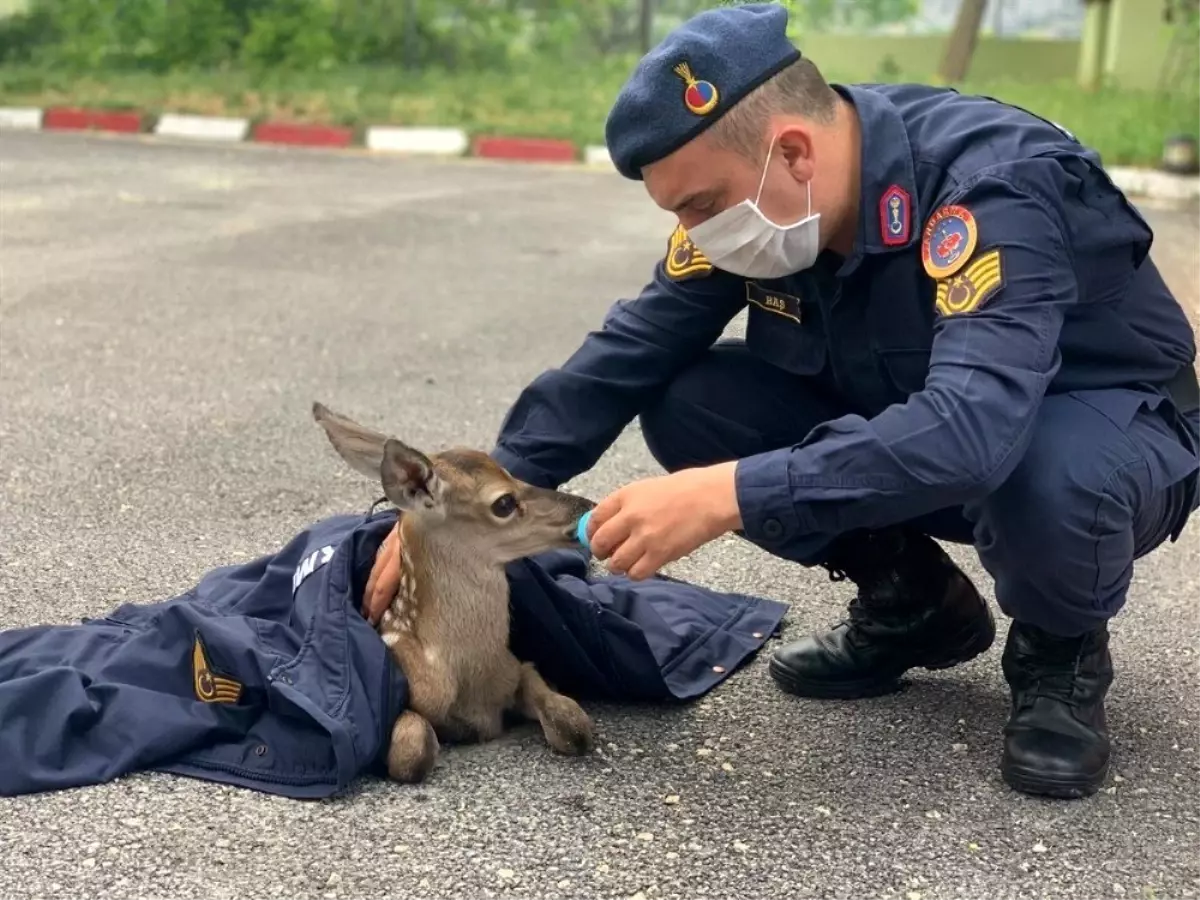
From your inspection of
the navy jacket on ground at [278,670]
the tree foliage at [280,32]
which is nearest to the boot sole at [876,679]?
the navy jacket on ground at [278,670]

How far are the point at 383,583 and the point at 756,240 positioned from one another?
Result: 1113 mm

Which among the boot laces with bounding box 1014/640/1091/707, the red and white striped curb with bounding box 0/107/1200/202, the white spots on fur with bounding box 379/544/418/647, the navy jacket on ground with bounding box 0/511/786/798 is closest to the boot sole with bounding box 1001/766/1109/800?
the boot laces with bounding box 1014/640/1091/707

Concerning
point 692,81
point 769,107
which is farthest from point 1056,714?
point 692,81

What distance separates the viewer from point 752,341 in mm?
3533

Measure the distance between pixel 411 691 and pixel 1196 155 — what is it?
11.6m

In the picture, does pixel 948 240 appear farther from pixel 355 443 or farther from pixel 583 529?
pixel 355 443

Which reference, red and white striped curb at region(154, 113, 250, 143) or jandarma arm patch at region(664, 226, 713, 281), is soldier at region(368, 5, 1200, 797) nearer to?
jandarma arm patch at region(664, 226, 713, 281)

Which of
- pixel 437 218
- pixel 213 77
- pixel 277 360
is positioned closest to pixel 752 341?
pixel 277 360

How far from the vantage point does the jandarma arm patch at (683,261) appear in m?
3.40

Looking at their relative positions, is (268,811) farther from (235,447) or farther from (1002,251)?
(235,447)

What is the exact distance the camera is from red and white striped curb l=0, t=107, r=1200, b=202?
15.4m

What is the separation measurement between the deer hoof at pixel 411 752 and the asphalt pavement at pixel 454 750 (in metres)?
0.03

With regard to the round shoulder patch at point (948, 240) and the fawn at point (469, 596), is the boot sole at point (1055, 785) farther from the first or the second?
the round shoulder patch at point (948, 240)

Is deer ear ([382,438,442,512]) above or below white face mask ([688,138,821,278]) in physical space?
below
